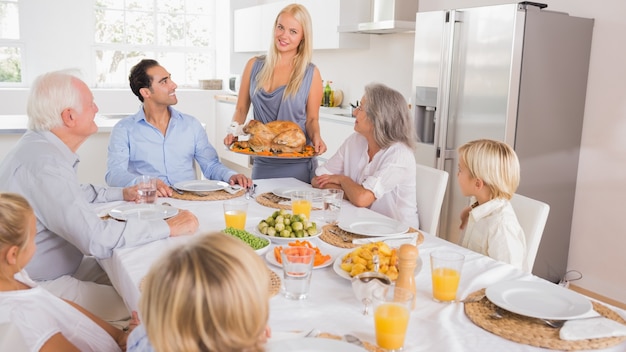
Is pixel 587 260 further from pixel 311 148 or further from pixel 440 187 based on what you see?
pixel 311 148

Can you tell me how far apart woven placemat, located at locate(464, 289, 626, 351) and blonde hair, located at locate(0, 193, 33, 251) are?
3.33 feet

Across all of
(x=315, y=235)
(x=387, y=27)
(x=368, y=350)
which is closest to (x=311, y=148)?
(x=315, y=235)

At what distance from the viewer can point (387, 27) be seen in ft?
14.1

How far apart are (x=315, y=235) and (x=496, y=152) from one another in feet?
2.22

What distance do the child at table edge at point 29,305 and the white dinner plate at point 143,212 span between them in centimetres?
53

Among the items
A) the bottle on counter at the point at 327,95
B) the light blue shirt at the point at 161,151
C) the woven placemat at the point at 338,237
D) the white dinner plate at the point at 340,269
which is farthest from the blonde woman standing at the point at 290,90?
the bottle on counter at the point at 327,95

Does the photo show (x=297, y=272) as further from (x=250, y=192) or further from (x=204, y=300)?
(x=250, y=192)

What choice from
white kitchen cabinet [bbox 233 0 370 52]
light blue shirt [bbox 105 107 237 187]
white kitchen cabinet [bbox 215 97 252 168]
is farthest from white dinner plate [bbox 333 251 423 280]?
white kitchen cabinet [bbox 215 97 252 168]

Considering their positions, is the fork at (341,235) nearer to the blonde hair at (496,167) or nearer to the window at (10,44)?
the blonde hair at (496,167)

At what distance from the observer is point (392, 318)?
1082 mm

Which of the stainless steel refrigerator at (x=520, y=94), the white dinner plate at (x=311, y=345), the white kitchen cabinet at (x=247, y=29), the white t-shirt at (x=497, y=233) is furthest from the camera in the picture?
the white kitchen cabinet at (x=247, y=29)

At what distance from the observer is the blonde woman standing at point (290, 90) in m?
2.87

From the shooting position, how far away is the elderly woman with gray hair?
7.66ft

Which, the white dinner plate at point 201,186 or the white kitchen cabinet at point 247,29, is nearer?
the white dinner plate at point 201,186
